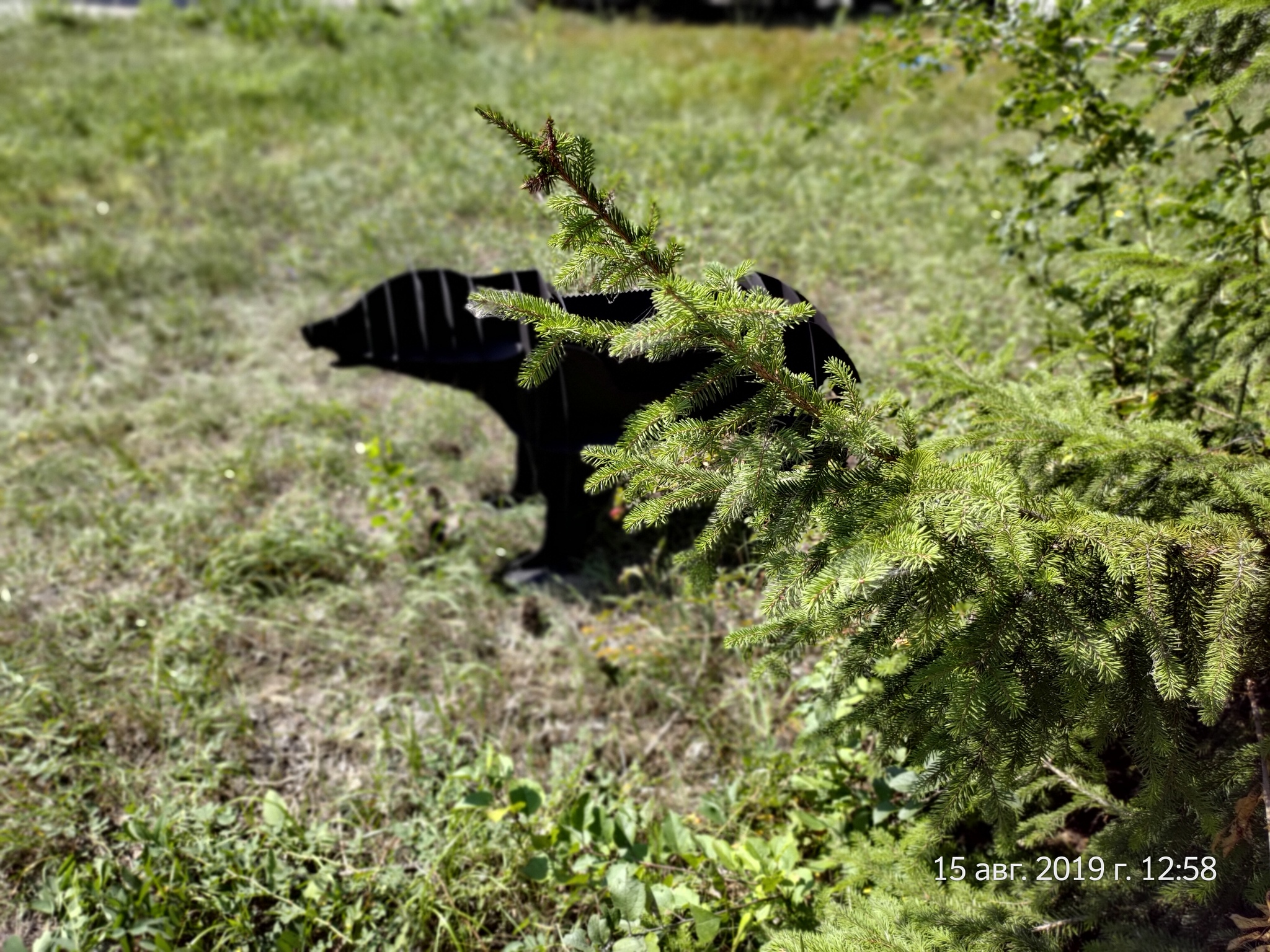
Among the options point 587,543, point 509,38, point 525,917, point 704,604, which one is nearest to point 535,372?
point 525,917

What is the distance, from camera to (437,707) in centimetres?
238

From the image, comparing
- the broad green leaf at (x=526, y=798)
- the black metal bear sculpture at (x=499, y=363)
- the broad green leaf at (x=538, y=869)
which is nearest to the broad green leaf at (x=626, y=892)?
the broad green leaf at (x=538, y=869)

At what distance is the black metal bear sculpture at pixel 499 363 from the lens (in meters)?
2.28

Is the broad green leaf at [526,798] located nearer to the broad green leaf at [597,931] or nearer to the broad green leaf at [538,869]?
the broad green leaf at [538,869]

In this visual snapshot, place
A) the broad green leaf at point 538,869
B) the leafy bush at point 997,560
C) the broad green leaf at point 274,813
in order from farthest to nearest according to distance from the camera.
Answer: the broad green leaf at point 274,813, the broad green leaf at point 538,869, the leafy bush at point 997,560

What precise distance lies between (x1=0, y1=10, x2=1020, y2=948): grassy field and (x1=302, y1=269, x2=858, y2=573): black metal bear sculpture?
29cm

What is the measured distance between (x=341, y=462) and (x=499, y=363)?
4.77ft

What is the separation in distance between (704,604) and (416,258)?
345cm

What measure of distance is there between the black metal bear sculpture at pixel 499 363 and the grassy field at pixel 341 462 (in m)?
0.29

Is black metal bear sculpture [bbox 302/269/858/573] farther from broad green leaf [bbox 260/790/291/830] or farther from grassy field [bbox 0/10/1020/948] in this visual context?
broad green leaf [bbox 260/790/291/830]

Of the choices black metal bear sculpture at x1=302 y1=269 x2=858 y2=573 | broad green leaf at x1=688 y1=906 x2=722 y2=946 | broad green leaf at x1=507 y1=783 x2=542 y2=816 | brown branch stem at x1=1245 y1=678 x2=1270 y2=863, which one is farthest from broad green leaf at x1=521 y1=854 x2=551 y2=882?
brown branch stem at x1=1245 y1=678 x2=1270 y2=863

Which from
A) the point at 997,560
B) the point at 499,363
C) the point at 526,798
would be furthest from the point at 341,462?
the point at 997,560

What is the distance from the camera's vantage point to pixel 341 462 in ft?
12.0

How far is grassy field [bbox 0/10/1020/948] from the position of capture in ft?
7.59
